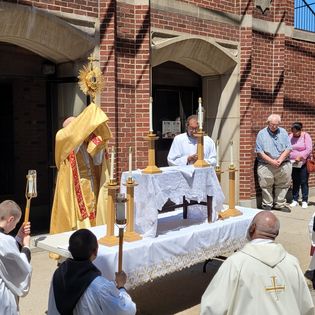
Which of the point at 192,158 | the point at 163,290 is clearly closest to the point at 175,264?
the point at 163,290

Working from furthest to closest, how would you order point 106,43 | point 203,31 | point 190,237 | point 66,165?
point 203,31, point 106,43, point 66,165, point 190,237

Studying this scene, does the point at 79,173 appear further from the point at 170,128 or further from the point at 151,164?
the point at 170,128

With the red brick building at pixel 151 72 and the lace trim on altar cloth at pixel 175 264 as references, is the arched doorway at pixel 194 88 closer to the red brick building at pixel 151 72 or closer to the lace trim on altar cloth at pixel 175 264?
the red brick building at pixel 151 72

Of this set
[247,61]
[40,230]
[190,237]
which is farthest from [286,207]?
[190,237]

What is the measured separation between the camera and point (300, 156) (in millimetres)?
10289

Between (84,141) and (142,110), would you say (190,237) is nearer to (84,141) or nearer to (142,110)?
(84,141)

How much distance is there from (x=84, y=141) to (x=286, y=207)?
5.87 meters

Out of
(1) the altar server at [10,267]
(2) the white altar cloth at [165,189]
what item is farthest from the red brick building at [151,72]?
(1) the altar server at [10,267]

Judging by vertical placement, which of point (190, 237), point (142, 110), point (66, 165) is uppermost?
point (142, 110)

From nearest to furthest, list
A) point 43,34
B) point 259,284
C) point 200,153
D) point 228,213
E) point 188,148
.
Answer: point 259,284 → point 200,153 → point 228,213 → point 188,148 → point 43,34

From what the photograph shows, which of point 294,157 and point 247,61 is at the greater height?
point 247,61

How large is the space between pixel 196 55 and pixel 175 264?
5393 mm

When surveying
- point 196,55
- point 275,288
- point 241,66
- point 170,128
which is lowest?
point 275,288

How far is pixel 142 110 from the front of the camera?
8016mm
